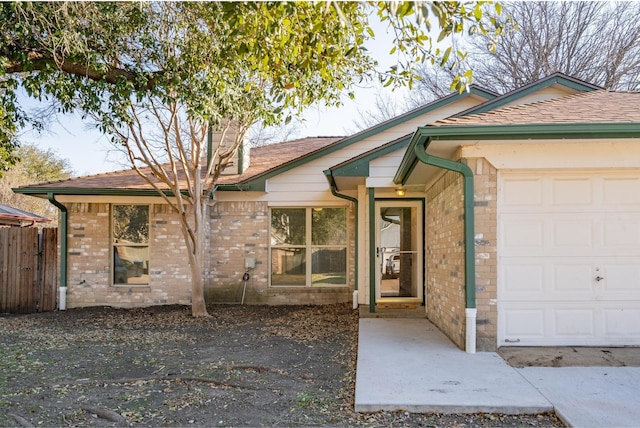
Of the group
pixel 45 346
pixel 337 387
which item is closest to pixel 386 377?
pixel 337 387

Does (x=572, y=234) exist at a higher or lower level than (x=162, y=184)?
lower

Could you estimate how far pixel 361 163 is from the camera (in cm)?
837

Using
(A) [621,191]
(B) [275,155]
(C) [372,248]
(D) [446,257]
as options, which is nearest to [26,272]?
(B) [275,155]

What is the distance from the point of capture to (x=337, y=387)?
188 inches

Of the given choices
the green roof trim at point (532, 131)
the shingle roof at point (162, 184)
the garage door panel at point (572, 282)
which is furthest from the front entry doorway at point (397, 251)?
the green roof trim at point (532, 131)

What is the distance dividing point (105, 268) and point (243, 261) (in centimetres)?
289

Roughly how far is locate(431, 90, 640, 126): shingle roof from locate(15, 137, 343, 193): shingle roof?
220 inches

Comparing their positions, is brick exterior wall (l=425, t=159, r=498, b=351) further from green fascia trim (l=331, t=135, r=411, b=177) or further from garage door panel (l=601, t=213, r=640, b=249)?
green fascia trim (l=331, t=135, r=411, b=177)

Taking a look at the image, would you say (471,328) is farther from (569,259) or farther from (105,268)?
(105,268)

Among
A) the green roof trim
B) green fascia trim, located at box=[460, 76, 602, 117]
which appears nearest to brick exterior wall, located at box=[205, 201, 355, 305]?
green fascia trim, located at box=[460, 76, 602, 117]

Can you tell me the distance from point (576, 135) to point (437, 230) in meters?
2.79

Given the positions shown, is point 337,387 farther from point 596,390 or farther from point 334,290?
point 334,290

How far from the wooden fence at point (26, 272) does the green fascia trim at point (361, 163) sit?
649cm

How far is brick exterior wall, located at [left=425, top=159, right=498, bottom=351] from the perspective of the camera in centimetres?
552
